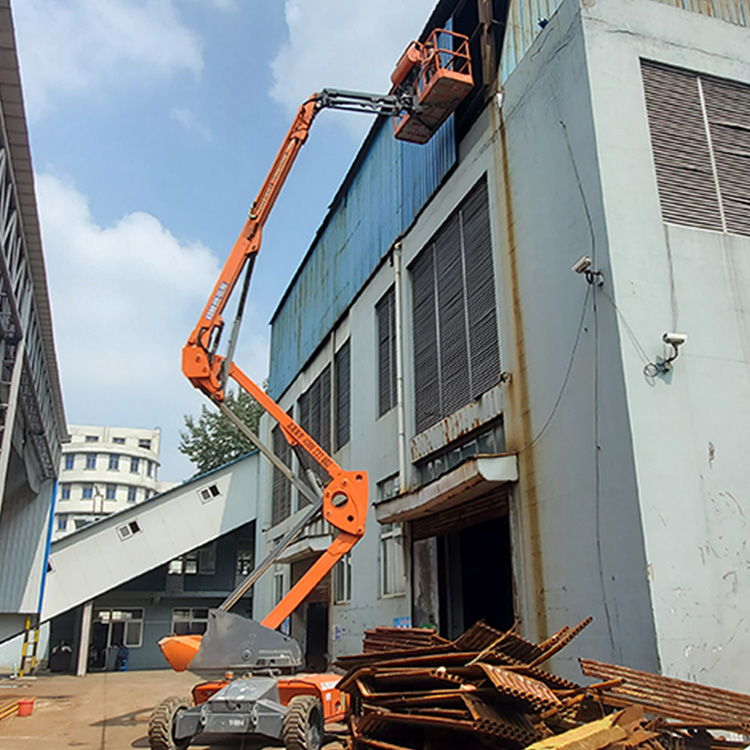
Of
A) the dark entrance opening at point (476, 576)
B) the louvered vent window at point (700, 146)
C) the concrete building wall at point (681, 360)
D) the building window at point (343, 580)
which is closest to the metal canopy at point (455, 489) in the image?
the dark entrance opening at point (476, 576)

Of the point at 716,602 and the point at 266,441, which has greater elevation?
the point at 266,441

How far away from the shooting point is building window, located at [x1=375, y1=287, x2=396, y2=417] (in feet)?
56.0

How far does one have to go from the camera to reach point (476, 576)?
632 inches

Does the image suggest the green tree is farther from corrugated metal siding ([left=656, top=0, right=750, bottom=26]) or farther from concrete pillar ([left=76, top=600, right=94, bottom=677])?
corrugated metal siding ([left=656, top=0, right=750, bottom=26])

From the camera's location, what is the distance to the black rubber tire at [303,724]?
8.73 m

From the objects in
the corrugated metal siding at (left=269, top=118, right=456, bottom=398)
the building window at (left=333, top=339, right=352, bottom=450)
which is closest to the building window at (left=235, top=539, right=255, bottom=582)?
the corrugated metal siding at (left=269, top=118, right=456, bottom=398)

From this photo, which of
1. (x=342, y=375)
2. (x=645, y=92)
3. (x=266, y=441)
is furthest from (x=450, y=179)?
(x=266, y=441)

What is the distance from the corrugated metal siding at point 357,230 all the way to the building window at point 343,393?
3.96ft

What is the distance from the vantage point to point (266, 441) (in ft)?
102

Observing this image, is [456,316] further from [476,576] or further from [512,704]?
[512,704]

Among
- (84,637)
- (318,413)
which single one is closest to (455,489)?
(318,413)

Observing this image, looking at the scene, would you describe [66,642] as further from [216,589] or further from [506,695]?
[506,695]

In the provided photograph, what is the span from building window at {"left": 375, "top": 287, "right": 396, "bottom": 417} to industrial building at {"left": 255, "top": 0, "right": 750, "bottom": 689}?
1.00 m

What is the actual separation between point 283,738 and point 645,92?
10091 millimetres
